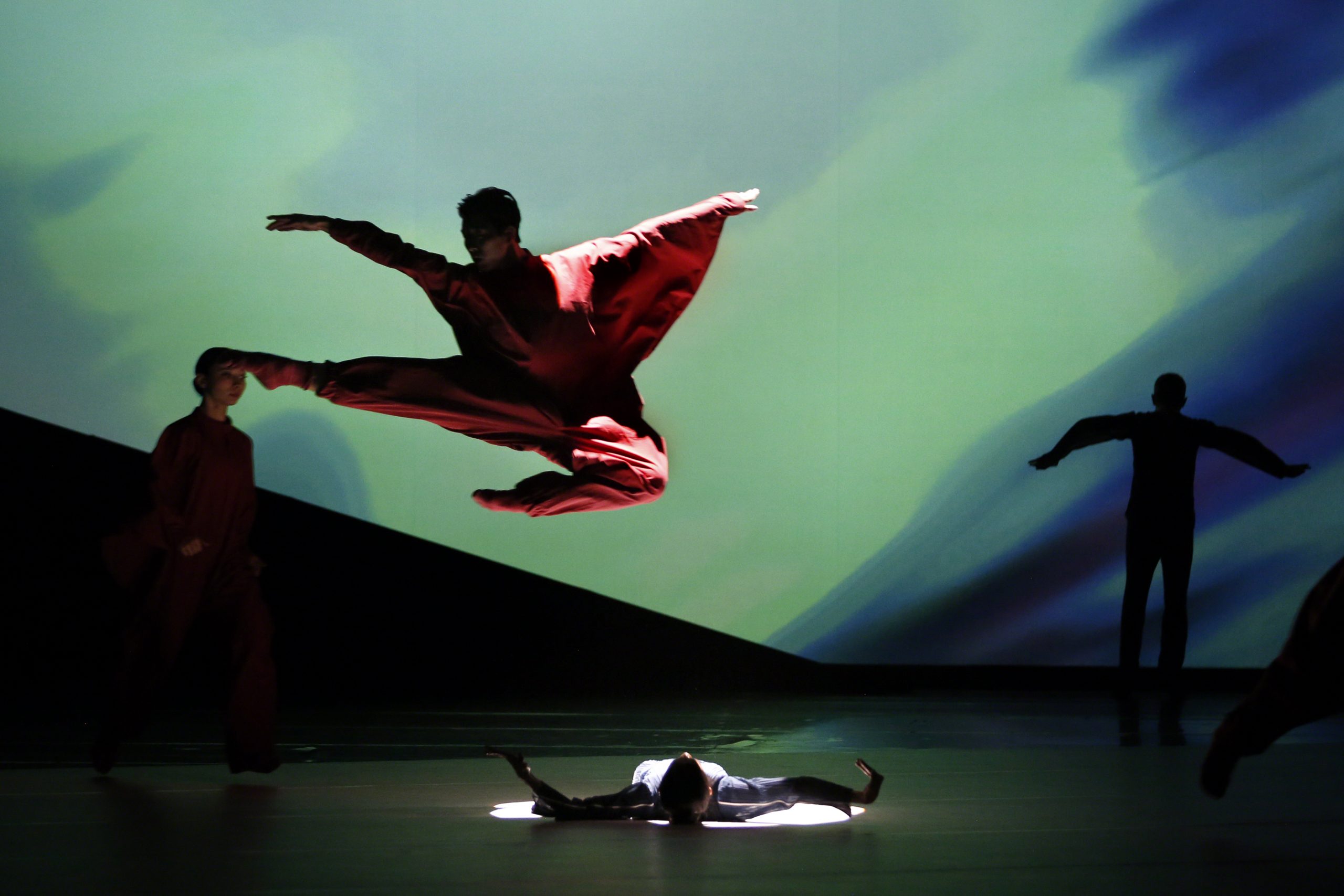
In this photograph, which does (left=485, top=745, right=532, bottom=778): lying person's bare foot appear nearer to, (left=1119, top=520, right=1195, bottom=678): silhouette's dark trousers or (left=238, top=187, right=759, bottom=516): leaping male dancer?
(left=238, top=187, right=759, bottom=516): leaping male dancer

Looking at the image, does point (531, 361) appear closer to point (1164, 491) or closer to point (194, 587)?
point (194, 587)

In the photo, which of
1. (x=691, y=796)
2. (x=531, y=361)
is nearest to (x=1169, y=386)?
(x=531, y=361)

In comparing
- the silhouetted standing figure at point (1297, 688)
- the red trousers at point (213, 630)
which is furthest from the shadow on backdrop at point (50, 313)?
the silhouetted standing figure at point (1297, 688)

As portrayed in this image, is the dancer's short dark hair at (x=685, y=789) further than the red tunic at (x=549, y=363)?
No

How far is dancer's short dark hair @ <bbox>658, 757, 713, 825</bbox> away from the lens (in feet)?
8.82

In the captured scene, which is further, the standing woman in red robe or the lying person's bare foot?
the standing woman in red robe

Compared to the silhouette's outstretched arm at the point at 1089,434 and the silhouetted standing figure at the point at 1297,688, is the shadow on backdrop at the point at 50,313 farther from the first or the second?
the silhouetted standing figure at the point at 1297,688

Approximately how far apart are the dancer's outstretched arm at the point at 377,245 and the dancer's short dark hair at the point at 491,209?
15 centimetres

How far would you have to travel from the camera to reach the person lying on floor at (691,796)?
270 centimetres

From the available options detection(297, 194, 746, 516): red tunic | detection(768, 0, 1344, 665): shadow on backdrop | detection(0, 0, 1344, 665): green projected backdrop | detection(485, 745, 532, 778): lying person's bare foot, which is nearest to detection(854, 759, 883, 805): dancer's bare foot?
detection(485, 745, 532, 778): lying person's bare foot

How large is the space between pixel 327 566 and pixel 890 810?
2883 millimetres

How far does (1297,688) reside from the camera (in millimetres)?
1967

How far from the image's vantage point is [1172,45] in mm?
5602

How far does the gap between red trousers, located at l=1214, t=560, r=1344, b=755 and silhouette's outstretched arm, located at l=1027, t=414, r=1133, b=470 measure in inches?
132
